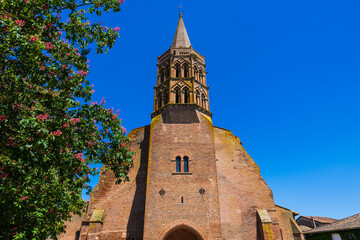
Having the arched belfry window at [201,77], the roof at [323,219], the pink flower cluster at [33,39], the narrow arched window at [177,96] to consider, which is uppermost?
the arched belfry window at [201,77]

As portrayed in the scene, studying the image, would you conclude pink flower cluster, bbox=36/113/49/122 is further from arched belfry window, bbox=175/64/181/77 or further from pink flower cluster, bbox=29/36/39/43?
arched belfry window, bbox=175/64/181/77

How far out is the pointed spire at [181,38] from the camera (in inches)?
1103

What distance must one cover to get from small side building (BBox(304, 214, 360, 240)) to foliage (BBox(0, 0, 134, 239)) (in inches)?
902

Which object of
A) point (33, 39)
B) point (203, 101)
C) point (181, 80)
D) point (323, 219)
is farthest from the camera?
point (323, 219)

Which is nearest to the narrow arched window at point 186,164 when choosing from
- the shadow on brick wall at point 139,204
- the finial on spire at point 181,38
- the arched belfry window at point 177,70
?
the shadow on brick wall at point 139,204

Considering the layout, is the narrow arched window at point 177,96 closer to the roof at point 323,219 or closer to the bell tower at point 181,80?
the bell tower at point 181,80

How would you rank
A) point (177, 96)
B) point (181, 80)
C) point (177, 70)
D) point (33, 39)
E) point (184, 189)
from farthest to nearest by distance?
1. point (177, 70)
2. point (181, 80)
3. point (177, 96)
4. point (184, 189)
5. point (33, 39)

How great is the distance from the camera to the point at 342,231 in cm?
2292

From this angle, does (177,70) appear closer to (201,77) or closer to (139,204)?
(201,77)

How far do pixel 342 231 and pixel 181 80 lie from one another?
69.1 ft

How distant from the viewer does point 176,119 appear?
22.0 m

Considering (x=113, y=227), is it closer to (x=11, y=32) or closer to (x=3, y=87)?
(x=3, y=87)

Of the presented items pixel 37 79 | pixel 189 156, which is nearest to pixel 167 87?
pixel 189 156

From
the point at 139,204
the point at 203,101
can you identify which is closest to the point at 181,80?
the point at 203,101
